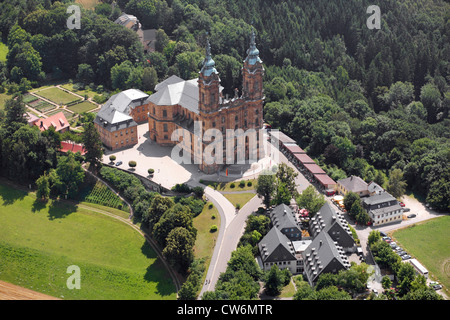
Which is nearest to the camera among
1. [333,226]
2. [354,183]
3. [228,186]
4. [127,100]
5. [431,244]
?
[333,226]

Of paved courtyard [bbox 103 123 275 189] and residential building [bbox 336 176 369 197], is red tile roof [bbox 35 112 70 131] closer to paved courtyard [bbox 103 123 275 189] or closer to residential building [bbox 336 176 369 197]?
paved courtyard [bbox 103 123 275 189]

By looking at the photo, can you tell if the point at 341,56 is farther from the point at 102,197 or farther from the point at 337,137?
the point at 102,197

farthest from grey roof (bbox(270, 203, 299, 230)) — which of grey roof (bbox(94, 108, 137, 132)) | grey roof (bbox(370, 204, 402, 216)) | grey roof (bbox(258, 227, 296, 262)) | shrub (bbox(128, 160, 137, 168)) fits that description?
grey roof (bbox(94, 108, 137, 132))

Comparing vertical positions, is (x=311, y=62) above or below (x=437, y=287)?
above

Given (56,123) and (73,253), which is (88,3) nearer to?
(56,123)

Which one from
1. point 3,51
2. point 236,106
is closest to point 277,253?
point 236,106

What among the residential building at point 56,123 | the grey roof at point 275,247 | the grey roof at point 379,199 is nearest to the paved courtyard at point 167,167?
the residential building at point 56,123
